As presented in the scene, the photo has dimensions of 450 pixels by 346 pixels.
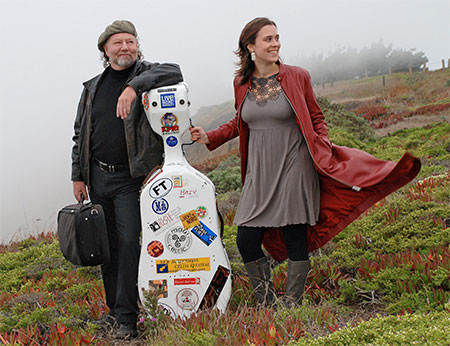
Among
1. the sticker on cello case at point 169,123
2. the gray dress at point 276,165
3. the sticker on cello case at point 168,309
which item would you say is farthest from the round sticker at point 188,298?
the sticker on cello case at point 169,123

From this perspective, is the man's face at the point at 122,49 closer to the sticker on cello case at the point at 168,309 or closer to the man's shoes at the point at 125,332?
the sticker on cello case at the point at 168,309

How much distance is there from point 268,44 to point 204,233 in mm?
1617

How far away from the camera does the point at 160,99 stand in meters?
4.35

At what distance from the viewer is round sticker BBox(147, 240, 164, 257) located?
438 centimetres

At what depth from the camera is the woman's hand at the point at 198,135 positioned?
448 cm

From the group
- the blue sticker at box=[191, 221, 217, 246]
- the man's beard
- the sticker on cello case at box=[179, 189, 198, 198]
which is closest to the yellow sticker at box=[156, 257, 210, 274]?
the blue sticker at box=[191, 221, 217, 246]

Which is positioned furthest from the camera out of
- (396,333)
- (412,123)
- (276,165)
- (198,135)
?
(412,123)

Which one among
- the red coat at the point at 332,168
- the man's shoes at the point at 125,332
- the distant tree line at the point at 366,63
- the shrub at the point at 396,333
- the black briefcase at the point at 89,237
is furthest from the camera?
the distant tree line at the point at 366,63

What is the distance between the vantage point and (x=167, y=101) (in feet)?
14.2

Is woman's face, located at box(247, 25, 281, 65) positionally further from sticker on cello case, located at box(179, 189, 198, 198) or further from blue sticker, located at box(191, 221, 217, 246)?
blue sticker, located at box(191, 221, 217, 246)

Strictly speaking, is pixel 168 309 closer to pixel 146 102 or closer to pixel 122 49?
pixel 146 102

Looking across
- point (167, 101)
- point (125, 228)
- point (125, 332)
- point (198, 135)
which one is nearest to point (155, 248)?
point (125, 228)

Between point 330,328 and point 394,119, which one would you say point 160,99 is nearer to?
point 330,328

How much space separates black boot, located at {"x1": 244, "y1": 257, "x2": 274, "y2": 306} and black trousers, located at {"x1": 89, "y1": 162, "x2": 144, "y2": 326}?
0.98 metres
